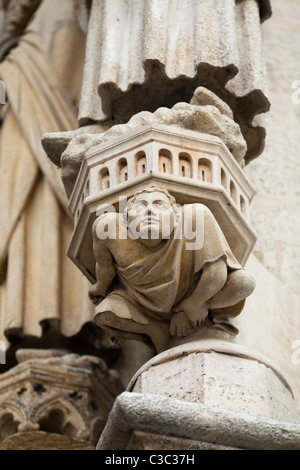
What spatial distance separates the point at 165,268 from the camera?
221cm

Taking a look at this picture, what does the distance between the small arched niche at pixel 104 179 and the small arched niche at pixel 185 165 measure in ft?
Answer: 0.50

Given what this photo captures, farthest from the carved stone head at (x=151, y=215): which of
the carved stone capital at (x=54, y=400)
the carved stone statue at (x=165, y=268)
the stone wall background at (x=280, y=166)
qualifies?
the carved stone capital at (x=54, y=400)

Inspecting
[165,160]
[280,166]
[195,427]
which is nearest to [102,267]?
[165,160]

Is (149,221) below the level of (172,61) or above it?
below

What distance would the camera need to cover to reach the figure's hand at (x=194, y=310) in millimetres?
2268

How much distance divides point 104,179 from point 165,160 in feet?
0.44

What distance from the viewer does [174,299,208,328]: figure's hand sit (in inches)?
89.3

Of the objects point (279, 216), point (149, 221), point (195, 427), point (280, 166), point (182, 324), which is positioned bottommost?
point (195, 427)

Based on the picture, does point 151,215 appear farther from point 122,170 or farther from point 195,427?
point 195,427

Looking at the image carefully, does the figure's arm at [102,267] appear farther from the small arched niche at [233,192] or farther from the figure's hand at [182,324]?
the small arched niche at [233,192]

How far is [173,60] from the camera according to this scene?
2.57m
